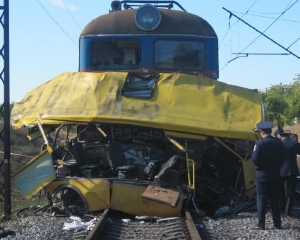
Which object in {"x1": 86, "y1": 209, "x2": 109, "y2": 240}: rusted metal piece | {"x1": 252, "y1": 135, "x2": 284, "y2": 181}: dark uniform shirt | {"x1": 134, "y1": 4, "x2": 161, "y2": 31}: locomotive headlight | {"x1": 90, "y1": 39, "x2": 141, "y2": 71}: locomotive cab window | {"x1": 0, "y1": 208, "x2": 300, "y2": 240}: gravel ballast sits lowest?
{"x1": 0, "y1": 208, "x2": 300, "y2": 240}: gravel ballast

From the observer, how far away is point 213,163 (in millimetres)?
9898

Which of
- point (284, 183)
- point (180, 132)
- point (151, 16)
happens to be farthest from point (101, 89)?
point (284, 183)

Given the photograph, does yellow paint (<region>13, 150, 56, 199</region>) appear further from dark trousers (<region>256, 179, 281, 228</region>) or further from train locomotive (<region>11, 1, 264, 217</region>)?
dark trousers (<region>256, 179, 281, 228</region>)

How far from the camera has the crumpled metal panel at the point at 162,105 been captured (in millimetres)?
8664

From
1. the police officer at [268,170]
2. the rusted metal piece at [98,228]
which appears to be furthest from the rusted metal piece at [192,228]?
the rusted metal piece at [98,228]

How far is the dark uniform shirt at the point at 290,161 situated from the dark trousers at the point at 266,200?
62.3 inches

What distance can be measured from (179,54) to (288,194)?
368 centimetres

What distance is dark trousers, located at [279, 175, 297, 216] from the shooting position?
353 inches

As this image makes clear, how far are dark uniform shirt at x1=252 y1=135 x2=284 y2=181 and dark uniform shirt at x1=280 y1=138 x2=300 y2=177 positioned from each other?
1.62 m

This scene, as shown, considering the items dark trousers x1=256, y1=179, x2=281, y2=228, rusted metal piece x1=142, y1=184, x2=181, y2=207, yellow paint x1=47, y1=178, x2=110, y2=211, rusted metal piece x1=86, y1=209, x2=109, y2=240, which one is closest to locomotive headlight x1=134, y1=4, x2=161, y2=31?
yellow paint x1=47, y1=178, x2=110, y2=211

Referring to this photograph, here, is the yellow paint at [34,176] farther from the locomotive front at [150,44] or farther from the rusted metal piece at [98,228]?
the locomotive front at [150,44]

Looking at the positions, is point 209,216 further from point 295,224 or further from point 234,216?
point 295,224

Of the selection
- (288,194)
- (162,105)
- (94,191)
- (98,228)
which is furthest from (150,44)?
(98,228)

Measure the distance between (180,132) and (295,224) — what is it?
7.74ft
